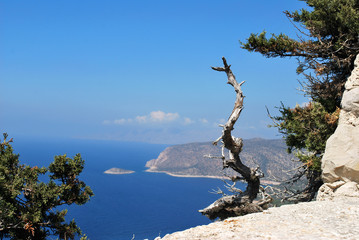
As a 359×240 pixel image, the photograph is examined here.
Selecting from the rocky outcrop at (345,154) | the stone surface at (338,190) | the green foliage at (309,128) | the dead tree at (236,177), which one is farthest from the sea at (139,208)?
the rocky outcrop at (345,154)

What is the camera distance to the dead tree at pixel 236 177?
11.7m

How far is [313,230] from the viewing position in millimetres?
6199

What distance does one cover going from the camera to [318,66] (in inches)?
583

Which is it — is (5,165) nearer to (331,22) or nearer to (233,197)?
(233,197)

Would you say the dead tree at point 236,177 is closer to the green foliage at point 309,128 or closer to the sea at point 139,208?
the green foliage at point 309,128

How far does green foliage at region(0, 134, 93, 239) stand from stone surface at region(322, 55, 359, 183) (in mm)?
11249

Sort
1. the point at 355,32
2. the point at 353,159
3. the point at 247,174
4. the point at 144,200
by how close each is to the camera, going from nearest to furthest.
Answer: the point at 353,159 → the point at 247,174 → the point at 355,32 → the point at 144,200

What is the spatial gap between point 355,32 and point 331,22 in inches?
61.6

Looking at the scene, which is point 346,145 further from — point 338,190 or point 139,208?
point 139,208

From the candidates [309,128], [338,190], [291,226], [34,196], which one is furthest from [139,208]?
[291,226]

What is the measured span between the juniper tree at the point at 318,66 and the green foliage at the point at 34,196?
37.1ft

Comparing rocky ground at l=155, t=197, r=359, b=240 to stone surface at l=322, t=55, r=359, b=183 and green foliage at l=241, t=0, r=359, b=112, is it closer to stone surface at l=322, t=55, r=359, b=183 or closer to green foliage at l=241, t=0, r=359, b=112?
stone surface at l=322, t=55, r=359, b=183

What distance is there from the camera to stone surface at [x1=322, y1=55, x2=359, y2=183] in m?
10.4

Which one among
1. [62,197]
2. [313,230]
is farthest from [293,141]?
[62,197]
